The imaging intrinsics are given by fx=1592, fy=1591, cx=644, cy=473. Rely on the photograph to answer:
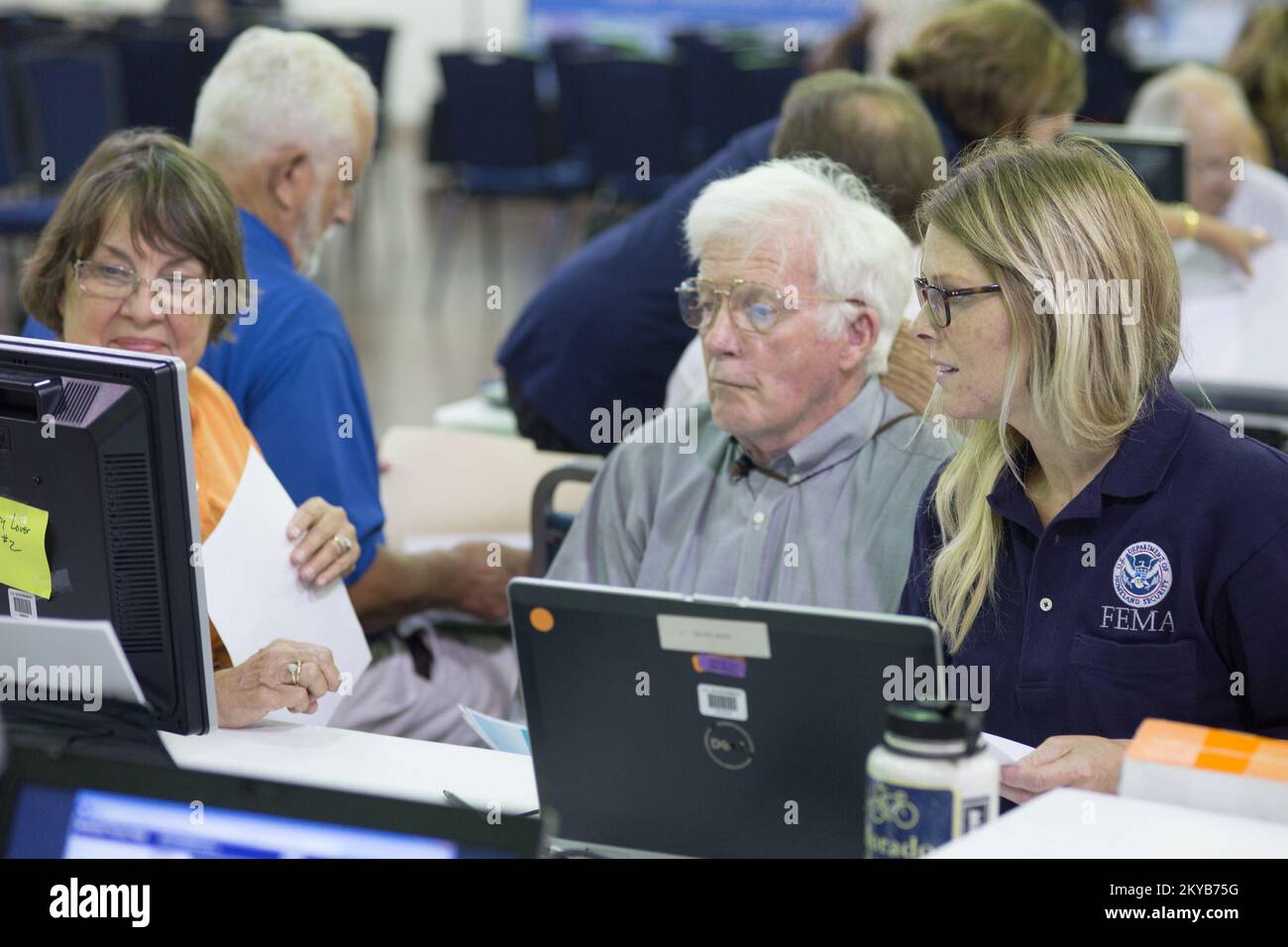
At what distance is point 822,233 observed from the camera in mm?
2301

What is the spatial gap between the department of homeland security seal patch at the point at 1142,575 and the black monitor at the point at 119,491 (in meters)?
1.02

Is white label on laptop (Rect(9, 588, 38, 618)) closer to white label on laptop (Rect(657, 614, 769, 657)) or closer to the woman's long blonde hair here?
white label on laptop (Rect(657, 614, 769, 657))

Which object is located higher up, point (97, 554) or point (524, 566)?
point (97, 554)

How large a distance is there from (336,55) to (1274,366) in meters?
2.48

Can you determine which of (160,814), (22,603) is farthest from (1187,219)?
(160,814)

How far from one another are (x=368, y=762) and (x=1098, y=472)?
2.98 ft

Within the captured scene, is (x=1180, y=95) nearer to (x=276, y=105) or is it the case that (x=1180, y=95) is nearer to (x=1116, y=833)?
(x=276, y=105)

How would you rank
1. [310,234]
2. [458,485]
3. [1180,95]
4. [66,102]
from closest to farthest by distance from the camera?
[310,234] → [458,485] → [1180,95] → [66,102]

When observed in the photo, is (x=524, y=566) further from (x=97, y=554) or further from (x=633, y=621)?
(x=633, y=621)

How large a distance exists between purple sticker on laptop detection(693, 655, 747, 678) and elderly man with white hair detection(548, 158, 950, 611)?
89 cm

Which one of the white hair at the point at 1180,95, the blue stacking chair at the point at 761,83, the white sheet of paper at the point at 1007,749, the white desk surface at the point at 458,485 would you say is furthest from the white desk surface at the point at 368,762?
the blue stacking chair at the point at 761,83

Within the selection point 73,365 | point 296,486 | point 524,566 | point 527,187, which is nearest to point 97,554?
point 73,365

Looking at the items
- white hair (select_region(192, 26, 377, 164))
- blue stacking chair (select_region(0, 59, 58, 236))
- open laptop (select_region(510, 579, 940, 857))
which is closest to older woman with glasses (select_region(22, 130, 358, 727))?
white hair (select_region(192, 26, 377, 164))

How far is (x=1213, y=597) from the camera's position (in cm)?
175
